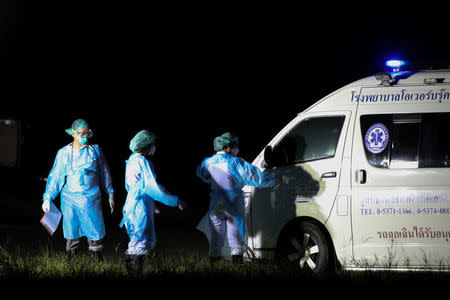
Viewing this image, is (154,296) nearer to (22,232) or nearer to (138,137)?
(138,137)

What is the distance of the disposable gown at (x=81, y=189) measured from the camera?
31.8 feet

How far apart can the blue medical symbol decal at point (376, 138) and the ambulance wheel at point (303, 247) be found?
1.16 meters

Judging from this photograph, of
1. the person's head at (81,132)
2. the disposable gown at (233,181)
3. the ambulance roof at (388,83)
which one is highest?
the ambulance roof at (388,83)

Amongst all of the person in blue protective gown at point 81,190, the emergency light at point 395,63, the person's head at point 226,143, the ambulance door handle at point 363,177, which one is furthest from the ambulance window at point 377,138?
the person in blue protective gown at point 81,190

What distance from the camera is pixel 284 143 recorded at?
9867 mm

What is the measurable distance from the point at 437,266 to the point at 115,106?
3954cm

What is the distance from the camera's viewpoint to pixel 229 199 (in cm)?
965

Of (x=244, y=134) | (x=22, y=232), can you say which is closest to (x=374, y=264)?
(x=22, y=232)

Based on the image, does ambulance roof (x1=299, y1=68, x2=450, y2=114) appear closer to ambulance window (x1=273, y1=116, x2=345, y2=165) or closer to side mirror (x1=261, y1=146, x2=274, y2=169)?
ambulance window (x1=273, y1=116, x2=345, y2=165)

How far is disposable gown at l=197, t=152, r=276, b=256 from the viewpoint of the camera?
951cm

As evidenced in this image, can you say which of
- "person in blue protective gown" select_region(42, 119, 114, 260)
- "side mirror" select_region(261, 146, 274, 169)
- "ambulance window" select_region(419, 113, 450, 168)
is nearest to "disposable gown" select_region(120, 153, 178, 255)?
"person in blue protective gown" select_region(42, 119, 114, 260)

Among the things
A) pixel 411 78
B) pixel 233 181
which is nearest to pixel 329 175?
pixel 233 181

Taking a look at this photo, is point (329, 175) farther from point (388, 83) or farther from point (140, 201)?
point (140, 201)

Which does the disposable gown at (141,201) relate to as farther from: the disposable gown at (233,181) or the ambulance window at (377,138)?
the ambulance window at (377,138)
